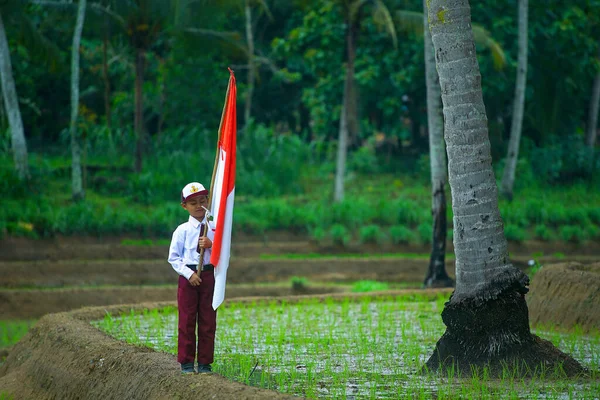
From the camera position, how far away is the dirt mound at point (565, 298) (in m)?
10.8

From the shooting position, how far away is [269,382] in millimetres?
7074

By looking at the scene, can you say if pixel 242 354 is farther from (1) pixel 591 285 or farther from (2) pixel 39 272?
(2) pixel 39 272

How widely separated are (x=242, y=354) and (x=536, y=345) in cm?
254

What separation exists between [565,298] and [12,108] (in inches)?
659

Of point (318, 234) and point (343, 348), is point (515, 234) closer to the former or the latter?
point (318, 234)

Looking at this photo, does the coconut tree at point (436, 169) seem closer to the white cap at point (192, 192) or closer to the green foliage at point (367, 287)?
the green foliage at point (367, 287)

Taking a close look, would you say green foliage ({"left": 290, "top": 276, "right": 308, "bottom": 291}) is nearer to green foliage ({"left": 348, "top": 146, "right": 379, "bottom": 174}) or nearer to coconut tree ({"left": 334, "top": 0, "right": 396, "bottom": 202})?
coconut tree ({"left": 334, "top": 0, "right": 396, "bottom": 202})

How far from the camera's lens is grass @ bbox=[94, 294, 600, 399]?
22.9ft

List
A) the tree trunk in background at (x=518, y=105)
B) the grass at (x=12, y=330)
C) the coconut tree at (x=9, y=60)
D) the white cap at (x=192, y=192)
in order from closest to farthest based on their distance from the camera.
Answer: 1. the white cap at (x=192, y=192)
2. the grass at (x=12, y=330)
3. the coconut tree at (x=9, y=60)
4. the tree trunk in background at (x=518, y=105)

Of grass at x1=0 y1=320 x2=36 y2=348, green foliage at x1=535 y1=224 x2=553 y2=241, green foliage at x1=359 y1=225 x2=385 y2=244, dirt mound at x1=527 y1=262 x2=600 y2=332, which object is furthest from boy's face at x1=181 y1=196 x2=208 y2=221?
green foliage at x1=535 y1=224 x2=553 y2=241

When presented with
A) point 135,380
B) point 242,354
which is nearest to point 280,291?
point 242,354

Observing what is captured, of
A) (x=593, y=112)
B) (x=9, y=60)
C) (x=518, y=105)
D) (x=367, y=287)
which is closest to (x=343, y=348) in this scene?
(x=367, y=287)

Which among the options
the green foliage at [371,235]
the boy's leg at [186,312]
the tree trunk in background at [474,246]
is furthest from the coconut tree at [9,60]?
the boy's leg at [186,312]

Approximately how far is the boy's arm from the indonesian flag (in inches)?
7.6
